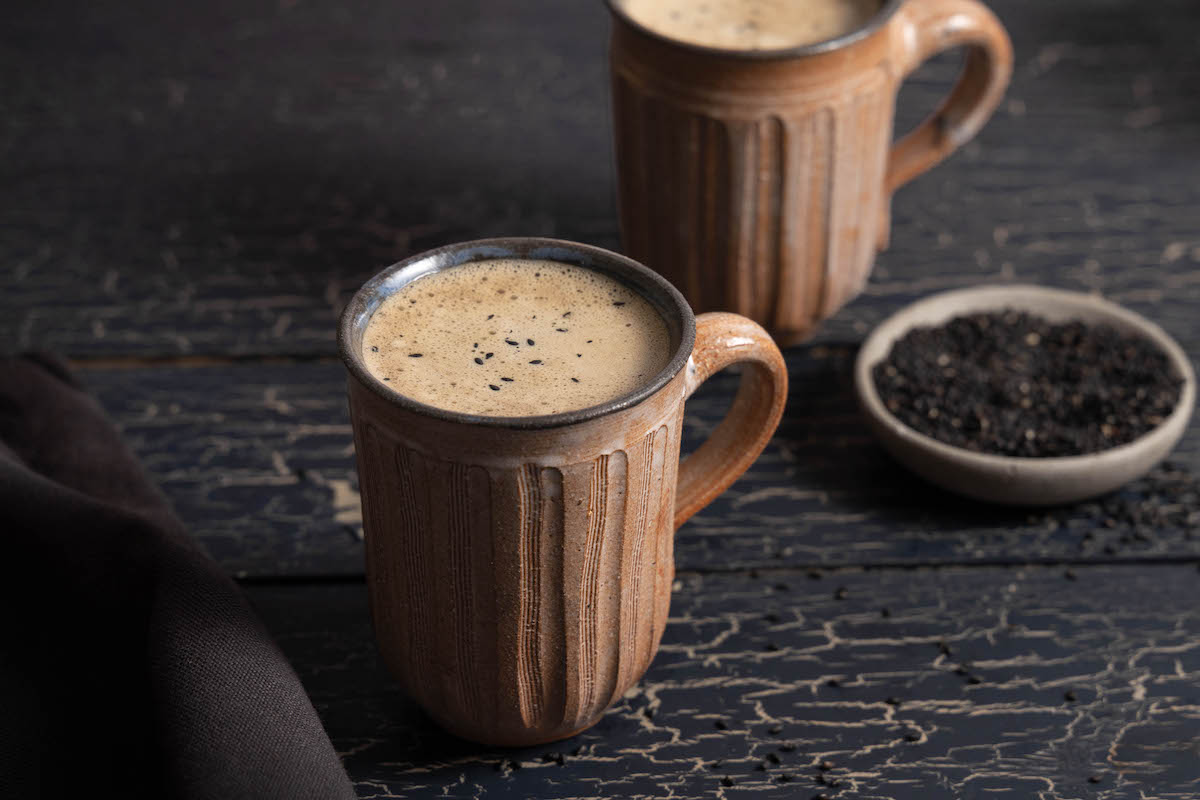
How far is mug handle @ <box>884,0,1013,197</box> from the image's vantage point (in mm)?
1302

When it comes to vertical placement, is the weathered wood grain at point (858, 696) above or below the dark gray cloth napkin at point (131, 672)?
below

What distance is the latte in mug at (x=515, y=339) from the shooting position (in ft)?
2.85

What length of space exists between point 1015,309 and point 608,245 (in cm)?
42

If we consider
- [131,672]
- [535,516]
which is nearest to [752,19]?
[535,516]

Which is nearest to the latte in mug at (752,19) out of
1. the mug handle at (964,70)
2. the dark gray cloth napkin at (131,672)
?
the mug handle at (964,70)

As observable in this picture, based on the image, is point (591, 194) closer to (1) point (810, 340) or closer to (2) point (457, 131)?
(2) point (457, 131)

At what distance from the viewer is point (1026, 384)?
1262 millimetres

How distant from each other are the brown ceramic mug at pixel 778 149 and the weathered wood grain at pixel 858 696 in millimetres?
296

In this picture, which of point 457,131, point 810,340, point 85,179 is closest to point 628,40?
point 810,340

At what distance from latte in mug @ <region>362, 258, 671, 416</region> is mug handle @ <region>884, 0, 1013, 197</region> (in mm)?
492

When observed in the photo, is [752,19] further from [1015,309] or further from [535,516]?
[535,516]

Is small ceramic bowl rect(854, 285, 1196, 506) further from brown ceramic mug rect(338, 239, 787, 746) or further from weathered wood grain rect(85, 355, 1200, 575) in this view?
brown ceramic mug rect(338, 239, 787, 746)

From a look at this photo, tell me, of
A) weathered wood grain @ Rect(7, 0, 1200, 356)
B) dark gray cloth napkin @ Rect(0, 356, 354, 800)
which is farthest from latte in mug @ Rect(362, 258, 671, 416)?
weathered wood grain @ Rect(7, 0, 1200, 356)

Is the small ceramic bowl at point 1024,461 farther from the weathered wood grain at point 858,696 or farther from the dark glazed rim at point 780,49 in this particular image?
the dark glazed rim at point 780,49
